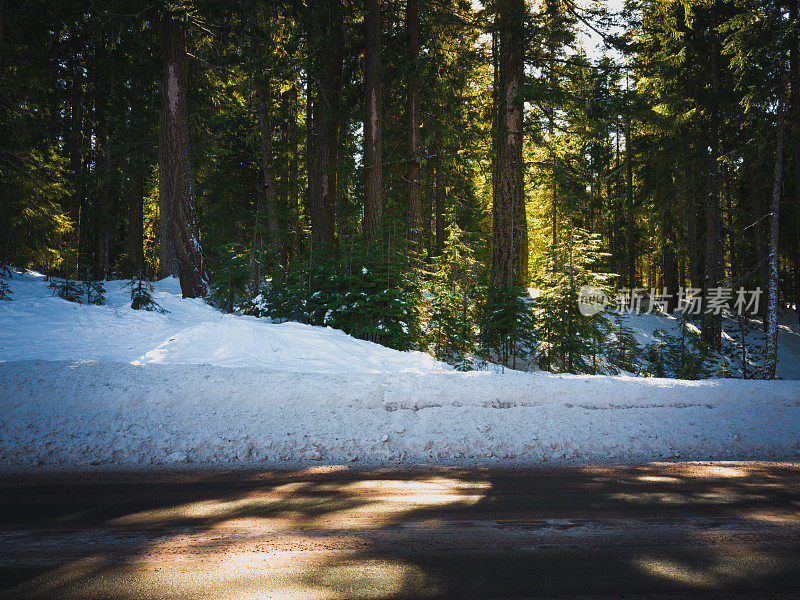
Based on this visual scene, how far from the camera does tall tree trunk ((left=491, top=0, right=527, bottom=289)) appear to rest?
39.3 ft

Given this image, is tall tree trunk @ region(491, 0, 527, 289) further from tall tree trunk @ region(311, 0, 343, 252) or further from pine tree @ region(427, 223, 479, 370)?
tall tree trunk @ region(311, 0, 343, 252)

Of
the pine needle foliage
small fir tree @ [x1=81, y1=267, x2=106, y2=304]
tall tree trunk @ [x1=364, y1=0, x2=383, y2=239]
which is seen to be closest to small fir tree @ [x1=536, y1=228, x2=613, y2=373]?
the pine needle foliage

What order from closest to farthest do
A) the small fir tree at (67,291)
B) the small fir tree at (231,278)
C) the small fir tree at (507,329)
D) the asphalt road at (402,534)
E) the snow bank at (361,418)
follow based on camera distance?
the asphalt road at (402,534) < the snow bank at (361,418) < the small fir tree at (507,329) < the small fir tree at (67,291) < the small fir tree at (231,278)

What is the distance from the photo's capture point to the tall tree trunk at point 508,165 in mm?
11966

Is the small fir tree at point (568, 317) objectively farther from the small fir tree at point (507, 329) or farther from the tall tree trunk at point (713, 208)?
the tall tree trunk at point (713, 208)

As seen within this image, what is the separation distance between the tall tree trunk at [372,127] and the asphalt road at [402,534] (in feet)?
33.8

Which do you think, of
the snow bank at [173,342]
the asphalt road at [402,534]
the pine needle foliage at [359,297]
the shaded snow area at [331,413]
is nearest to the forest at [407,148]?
the pine needle foliage at [359,297]

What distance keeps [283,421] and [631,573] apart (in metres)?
3.91

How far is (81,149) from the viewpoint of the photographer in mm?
22672

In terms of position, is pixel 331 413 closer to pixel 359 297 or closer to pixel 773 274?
→ pixel 359 297

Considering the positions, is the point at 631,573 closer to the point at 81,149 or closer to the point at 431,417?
the point at 431,417

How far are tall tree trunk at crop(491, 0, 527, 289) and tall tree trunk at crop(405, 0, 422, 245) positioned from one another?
13.8ft

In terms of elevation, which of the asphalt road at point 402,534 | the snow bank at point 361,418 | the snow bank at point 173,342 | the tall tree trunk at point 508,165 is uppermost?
the tall tree trunk at point 508,165

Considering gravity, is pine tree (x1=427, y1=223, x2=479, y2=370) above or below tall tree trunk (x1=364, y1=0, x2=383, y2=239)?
below
